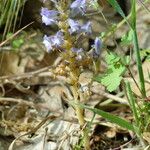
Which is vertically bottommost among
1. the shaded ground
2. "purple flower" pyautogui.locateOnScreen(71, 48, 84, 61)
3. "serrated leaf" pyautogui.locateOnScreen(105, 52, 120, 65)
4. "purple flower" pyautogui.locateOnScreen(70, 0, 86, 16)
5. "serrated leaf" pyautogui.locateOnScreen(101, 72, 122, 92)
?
the shaded ground

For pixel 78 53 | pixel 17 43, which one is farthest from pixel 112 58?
pixel 17 43

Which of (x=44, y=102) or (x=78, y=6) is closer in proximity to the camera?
(x=78, y=6)

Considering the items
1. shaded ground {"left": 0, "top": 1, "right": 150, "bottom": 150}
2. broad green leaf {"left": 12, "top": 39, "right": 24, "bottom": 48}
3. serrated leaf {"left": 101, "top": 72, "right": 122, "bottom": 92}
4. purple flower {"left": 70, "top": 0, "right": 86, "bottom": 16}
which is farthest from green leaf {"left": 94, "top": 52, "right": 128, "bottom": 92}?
broad green leaf {"left": 12, "top": 39, "right": 24, "bottom": 48}

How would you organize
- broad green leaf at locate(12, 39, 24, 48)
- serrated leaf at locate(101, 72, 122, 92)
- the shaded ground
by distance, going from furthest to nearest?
broad green leaf at locate(12, 39, 24, 48), the shaded ground, serrated leaf at locate(101, 72, 122, 92)

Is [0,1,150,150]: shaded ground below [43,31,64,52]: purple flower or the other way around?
below

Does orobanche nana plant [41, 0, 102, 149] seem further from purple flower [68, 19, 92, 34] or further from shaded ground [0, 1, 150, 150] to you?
shaded ground [0, 1, 150, 150]

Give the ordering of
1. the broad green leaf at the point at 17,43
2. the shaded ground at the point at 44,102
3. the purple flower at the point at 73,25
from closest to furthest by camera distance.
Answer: the purple flower at the point at 73,25, the shaded ground at the point at 44,102, the broad green leaf at the point at 17,43

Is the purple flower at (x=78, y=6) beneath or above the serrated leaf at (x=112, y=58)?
above

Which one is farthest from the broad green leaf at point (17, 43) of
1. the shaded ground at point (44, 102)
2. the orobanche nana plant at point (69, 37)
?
the orobanche nana plant at point (69, 37)

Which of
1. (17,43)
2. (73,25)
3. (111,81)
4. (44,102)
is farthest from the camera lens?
(17,43)

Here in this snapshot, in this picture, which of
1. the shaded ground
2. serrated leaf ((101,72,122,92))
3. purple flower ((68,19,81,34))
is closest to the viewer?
purple flower ((68,19,81,34))

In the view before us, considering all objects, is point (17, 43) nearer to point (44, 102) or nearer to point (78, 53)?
point (44, 102)

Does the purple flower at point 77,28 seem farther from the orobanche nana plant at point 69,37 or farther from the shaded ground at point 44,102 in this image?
the shaded ground at point 44,102
